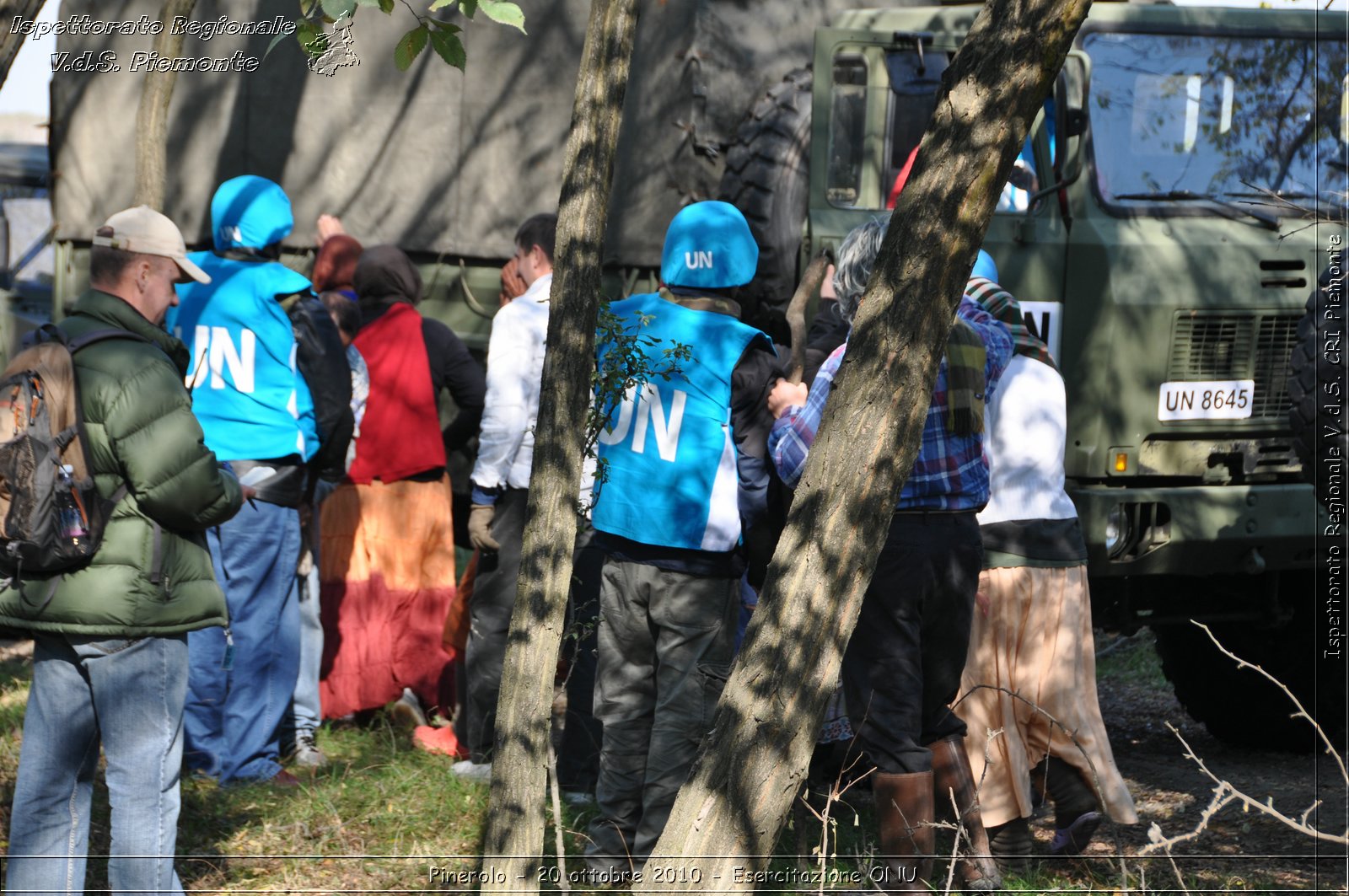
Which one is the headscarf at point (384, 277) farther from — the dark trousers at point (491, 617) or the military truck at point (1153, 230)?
the military truck at point (1153, 230)

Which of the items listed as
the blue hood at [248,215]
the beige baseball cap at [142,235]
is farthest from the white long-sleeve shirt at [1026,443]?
the blue hood at [248,215]

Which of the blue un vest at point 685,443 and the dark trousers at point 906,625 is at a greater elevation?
the blue un vest at point 685,443

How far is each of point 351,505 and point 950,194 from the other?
4.15 m

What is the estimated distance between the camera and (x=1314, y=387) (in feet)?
17.0

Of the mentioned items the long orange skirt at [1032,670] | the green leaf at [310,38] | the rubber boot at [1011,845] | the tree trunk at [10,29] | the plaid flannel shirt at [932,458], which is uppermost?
the tree trunk at [10,29]

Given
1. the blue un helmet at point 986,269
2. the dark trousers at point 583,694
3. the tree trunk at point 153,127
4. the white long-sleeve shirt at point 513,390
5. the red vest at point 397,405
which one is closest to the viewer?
the blue un helmet at point 986,269

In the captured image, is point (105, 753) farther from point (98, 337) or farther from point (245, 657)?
point (245, 657)

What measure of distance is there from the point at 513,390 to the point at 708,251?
3.81ft

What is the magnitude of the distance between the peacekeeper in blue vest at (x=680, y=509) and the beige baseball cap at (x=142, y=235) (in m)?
1.31

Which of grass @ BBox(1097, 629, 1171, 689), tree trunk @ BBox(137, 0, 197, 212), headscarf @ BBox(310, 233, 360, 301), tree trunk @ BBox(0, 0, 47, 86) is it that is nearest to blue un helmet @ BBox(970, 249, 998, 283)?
headscarf @ BBox(310, 233, 360, 301)

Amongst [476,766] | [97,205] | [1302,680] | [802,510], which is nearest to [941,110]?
[802,510]

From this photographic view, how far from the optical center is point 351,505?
6.20 metres

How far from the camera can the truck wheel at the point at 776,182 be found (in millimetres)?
6246

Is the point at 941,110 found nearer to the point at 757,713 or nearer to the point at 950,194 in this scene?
the point at 950,194
